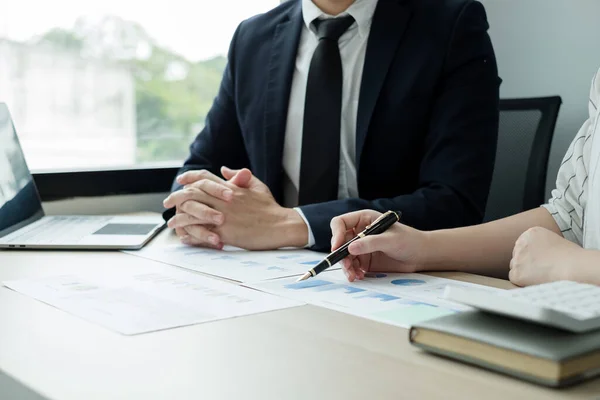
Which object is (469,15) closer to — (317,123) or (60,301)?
(317,123)

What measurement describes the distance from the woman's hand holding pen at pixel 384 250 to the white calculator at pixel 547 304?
0.40m

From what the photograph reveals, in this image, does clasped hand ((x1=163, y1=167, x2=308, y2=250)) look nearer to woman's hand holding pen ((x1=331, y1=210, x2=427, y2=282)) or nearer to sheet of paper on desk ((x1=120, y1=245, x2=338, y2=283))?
sheet of paper on desk ((x1=120, y1=245, x2=338, y2=283))

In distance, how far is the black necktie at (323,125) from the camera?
176 centimetres

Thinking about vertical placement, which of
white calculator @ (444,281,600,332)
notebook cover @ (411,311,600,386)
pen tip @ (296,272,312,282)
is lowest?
pen tip @ (296,272,312,282)

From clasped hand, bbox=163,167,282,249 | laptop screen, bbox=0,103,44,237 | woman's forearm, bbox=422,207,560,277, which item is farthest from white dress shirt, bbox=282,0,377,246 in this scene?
laptop screen, bbox=0,103,44,237

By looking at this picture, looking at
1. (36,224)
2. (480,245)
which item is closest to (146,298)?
(480,245)

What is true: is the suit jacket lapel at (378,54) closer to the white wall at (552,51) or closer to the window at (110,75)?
the white wall at (552,51)

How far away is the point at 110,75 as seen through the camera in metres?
2.26

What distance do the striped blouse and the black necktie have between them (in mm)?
552

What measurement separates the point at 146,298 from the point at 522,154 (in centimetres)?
130

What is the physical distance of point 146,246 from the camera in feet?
4.94

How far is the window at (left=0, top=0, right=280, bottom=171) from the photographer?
2.06 m

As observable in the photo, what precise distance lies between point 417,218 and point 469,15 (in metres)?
0.53

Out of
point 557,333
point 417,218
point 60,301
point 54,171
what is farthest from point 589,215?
point 54,171
